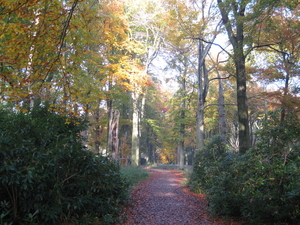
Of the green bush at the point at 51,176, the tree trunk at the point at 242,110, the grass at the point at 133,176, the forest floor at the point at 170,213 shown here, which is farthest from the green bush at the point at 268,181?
the grass at the point at 133,176

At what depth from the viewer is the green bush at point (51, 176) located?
11.7ft

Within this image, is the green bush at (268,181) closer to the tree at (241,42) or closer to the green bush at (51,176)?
the green bush at (51,176)

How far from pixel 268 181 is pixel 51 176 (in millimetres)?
3618

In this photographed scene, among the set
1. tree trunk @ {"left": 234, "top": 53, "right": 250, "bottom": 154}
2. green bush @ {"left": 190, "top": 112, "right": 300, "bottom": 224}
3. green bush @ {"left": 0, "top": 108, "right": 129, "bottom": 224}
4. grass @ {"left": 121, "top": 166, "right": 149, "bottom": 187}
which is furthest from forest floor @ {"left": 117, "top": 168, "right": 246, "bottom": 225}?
tree trunk @ {"left": 234, "top": 53, "right": 250, "bottom": 154}

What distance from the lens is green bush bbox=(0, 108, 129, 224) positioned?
3.57 m

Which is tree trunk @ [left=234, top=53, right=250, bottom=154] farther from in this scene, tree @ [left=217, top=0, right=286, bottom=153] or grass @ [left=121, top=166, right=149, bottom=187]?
grass @ [left=121, top=166, right=149, bottom=187]

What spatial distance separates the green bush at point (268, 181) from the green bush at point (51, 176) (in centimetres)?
247

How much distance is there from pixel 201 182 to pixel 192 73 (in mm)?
16715

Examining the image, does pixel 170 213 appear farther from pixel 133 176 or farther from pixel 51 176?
pixel 133 176

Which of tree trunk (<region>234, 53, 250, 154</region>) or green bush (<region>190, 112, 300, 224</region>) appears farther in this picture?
tree trunk (<region>234, 53, 250, 154</region>)

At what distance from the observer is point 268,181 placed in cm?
406

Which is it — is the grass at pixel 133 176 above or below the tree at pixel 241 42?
below

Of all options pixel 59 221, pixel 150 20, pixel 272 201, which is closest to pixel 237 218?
pixel 272 201

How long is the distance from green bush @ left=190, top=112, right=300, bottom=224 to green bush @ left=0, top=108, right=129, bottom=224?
97.1 inches
